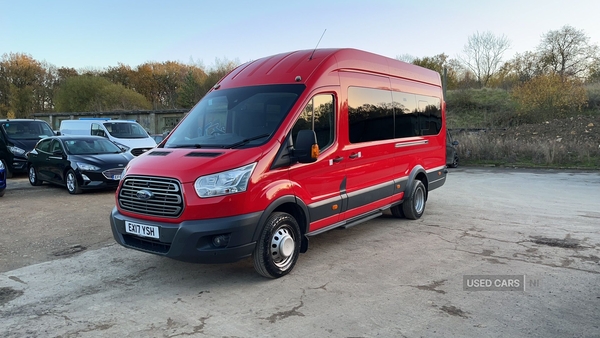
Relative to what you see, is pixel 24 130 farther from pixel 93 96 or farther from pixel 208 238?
pixel 93 96

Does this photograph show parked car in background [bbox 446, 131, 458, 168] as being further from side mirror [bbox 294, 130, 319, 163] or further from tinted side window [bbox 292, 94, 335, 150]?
side mirror [bbox 294, 130, 319, 163]

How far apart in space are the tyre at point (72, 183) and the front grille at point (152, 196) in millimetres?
6446

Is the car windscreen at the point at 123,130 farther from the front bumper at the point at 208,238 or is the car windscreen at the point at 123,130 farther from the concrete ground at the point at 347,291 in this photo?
the front bumper at the point at 208,238

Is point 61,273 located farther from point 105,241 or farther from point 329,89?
point 329,89

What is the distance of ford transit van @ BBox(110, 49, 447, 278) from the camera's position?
4316 millimetres

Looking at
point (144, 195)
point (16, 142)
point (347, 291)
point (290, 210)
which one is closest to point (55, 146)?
point (16, 142)

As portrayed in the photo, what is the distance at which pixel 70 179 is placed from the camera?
34.8 ft

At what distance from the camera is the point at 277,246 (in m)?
4.76

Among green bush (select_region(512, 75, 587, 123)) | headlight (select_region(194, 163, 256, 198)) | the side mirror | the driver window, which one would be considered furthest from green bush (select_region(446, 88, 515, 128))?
headlight (select_region(194, 163, 256, 198))

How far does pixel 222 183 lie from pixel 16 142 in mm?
12947

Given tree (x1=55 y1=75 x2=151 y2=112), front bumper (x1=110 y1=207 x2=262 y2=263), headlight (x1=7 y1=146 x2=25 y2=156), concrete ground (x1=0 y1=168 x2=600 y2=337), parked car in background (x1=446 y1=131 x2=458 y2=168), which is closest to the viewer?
concrete ground (x1=0 y1=168 x2=600 y2=337)

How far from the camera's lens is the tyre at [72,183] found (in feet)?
34.1

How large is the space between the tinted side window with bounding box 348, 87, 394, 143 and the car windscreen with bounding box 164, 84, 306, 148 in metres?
1.07

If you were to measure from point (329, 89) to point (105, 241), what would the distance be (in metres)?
4.13
